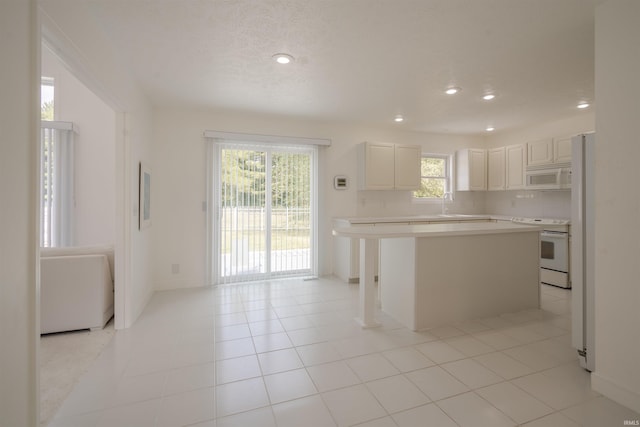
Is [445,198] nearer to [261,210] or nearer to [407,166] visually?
[407,166]

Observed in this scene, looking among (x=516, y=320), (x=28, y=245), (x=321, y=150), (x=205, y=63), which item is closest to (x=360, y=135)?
(x=321, y=150)

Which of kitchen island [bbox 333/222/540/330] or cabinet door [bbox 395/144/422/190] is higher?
Answer: cabinet door [bbox 395/144/422/190]

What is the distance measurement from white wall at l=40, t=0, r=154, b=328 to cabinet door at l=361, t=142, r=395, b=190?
2.98 m

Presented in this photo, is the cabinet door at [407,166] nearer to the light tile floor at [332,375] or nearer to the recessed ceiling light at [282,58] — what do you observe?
the light tile floor at [332,375]

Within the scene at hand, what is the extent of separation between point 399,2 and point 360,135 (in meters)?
3.05

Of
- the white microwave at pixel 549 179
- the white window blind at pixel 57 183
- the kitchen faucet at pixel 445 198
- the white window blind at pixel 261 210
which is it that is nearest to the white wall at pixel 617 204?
the white microwave at pixel 549 179

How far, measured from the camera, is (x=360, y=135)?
4.90 metres

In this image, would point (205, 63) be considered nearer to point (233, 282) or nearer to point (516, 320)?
point (233, 282)

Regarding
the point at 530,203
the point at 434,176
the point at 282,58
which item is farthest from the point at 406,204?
the point at 282,58

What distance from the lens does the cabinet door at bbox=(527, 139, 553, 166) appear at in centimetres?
434

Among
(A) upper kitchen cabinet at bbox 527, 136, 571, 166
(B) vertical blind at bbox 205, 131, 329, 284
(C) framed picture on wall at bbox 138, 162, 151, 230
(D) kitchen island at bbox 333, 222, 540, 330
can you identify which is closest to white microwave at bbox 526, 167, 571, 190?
(A) upper kitchen cabinet at bbox 527, 136, 571, 166

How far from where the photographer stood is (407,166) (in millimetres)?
4824

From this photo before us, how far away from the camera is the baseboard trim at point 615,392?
167 cm

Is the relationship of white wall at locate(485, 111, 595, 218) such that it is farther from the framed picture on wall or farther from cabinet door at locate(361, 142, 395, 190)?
the framed picture on wall
